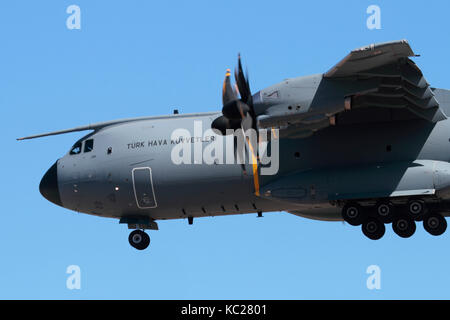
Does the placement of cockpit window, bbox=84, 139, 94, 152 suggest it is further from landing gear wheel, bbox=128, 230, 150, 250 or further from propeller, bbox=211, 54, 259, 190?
propeller, bbox=211, 54, 259, 190

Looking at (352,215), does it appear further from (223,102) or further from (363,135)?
(223,102)

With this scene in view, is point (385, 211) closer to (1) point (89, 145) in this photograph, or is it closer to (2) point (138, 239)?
(2) point (138, 239)

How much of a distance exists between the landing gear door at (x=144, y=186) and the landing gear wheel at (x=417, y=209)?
25.1 feet

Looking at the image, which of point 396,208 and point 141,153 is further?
point 141,153

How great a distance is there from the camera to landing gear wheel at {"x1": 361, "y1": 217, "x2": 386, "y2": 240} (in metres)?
29.9

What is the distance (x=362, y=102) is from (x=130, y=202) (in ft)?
26.3

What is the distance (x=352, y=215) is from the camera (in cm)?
3009

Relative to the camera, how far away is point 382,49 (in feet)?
86.9

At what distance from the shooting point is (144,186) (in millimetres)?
32062

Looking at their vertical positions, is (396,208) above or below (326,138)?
below
